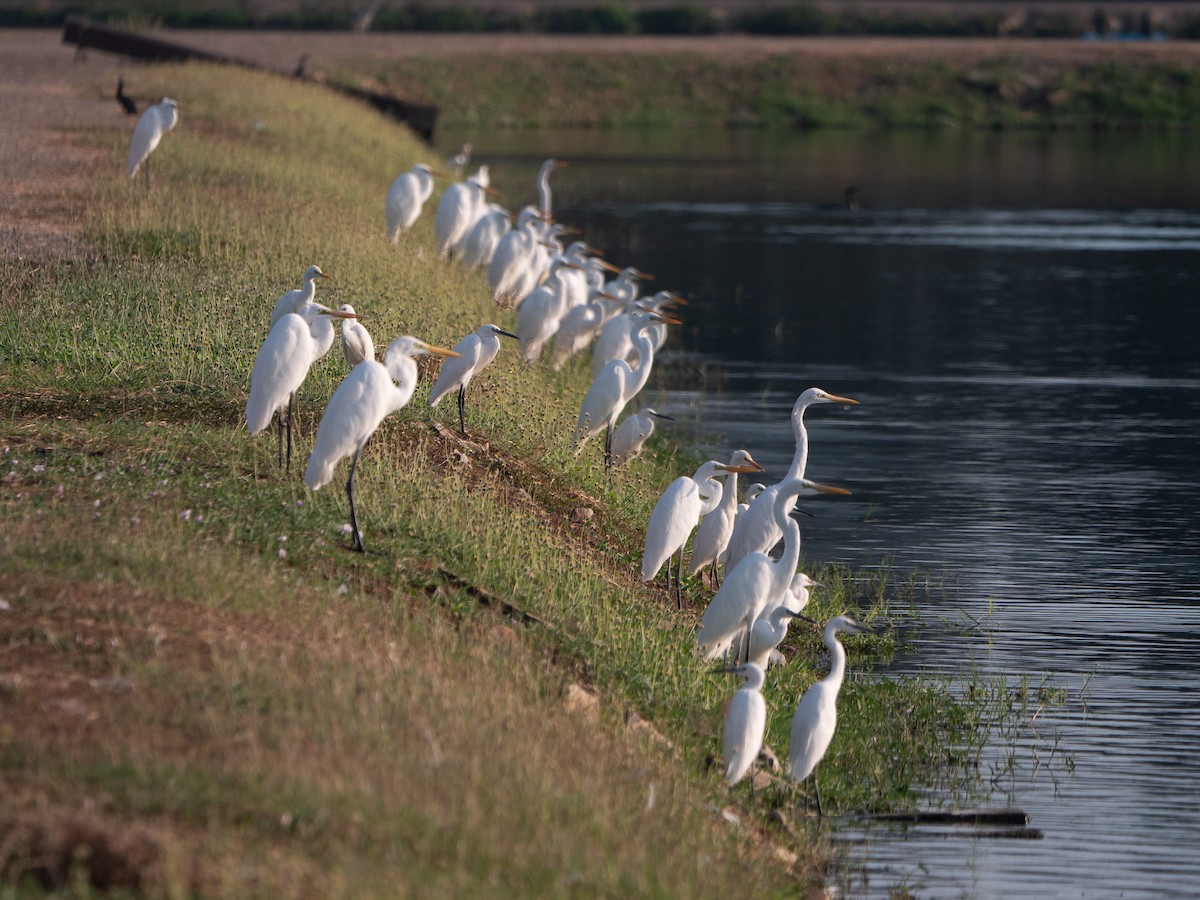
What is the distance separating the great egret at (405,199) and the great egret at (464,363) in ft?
25.8

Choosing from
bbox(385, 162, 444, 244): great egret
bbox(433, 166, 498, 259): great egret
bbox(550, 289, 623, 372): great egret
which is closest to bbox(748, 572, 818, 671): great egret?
bbox(550, 289, 623, 372): great egret

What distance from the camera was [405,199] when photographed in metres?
19.0

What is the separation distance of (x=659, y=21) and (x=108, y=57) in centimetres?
3606

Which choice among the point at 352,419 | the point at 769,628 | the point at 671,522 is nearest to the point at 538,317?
the point at 671,522

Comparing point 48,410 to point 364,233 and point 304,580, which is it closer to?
point 304,580

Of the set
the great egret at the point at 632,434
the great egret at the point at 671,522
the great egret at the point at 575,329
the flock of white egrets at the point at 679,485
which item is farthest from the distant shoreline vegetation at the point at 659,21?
the great egret at the point at 671,522

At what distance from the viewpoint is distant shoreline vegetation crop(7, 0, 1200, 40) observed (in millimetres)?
75750

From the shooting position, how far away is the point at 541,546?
9.45m

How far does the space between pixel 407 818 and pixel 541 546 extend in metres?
4.10

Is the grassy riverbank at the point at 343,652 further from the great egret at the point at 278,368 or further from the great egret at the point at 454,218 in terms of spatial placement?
the great egret at the point at 454,218

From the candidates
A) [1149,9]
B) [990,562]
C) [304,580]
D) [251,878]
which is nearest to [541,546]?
→ [304,580]

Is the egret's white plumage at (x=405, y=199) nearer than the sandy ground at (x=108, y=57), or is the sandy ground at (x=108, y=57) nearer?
the sandy ground at (x=108, y=57)

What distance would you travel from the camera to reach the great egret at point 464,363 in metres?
10.9

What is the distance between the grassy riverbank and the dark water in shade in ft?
2.20
